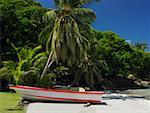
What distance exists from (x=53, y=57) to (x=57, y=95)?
4.46 metres

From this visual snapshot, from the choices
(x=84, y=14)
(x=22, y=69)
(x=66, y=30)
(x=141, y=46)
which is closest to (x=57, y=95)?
(x=22, y=69)

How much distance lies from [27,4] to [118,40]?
1294 cm

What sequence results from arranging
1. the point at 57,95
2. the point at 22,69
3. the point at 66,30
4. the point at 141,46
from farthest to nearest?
the point at 141,46, the point at 66,30, the point at 22,69, the point at 57,95

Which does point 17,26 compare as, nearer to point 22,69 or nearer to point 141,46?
point 22,69

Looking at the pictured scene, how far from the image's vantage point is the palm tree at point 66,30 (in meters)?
20.6

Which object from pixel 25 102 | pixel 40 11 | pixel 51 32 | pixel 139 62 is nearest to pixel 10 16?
pixel 40 11

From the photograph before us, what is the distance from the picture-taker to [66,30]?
20.7 metres

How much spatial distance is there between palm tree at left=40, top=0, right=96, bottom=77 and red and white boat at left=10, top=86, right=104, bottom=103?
126 inches

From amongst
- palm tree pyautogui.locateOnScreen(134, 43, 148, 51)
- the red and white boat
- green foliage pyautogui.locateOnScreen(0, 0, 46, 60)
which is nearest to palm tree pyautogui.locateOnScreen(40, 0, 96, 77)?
the red and white boat

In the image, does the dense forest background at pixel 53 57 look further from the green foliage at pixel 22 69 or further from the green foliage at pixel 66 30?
the green foliage at pixel 66 30

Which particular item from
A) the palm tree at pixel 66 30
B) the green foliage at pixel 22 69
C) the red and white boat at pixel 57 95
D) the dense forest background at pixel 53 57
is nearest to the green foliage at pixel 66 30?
the palm tree at pixel 66 30

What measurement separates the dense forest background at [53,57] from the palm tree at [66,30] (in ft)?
0.36

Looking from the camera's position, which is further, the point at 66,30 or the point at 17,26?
the point at 17,26

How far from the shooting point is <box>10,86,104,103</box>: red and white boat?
16.4m
